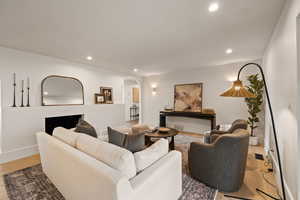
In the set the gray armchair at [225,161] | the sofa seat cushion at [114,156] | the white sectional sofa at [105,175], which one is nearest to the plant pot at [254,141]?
the gray armchair at [225,161]

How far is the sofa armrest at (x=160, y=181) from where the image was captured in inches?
43.0

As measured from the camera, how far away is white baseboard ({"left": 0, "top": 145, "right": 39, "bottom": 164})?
2.82 metres

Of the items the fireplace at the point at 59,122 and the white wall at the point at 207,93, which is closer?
the fireplace at the point at 59,122

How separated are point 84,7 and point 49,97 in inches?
118

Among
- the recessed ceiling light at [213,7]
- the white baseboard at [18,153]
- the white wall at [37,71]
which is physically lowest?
the white baseboard at [18,153]

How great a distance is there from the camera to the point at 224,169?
1.84 meters

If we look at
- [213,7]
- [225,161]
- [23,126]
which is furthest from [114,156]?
[23,126]

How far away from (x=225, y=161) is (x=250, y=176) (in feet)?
3.17

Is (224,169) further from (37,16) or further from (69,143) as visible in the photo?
(37,16)

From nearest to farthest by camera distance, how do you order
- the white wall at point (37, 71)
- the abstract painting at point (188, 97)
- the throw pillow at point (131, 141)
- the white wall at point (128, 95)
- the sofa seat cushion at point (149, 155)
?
the sofa seat cushion at point (149, 155)
the throw pillow at point (131, 141)
the white wall at point (37, 71)
the abstract painting at point (188, 97)
the white wall at point (128, 95)

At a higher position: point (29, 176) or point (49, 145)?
point (49, 145)

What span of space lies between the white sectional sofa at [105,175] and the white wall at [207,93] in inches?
148

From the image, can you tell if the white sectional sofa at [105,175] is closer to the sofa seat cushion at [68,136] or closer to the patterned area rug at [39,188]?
the sofa seat cushion at [68,136]

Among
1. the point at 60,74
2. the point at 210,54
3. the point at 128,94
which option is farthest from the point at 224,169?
the point at 128,94
